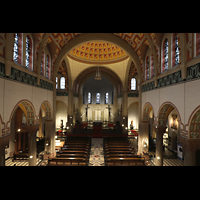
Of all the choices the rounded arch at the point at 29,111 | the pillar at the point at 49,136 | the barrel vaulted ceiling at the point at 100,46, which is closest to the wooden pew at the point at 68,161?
the pillar at the point at 49,136

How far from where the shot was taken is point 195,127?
302 inches

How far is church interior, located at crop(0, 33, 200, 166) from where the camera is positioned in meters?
7.71

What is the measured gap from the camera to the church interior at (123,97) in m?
7.71

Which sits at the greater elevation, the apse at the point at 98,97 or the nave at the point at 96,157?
the apse at the point at 98,97

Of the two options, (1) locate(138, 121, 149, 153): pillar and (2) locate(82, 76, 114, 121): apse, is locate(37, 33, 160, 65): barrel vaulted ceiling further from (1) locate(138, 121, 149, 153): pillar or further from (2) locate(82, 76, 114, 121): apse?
(2) locate(82, 76, 114, 121): apse

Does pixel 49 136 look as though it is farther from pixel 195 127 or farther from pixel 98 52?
pixel 98 52

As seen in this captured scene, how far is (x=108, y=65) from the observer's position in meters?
23.3

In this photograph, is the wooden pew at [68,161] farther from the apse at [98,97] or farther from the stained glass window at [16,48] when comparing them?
the apse at [98,97]

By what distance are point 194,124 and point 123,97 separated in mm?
16857

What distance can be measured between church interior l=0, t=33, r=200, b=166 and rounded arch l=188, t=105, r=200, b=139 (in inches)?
1.9

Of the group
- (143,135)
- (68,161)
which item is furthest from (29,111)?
(143,135)

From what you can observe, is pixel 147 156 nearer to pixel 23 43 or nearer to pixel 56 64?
pixel 56 64
